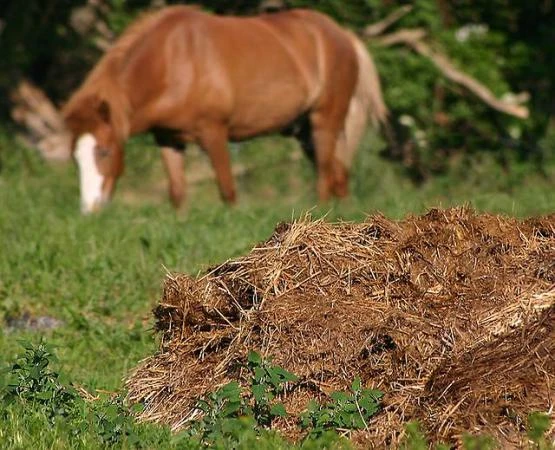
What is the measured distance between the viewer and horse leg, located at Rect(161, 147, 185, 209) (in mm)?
13562

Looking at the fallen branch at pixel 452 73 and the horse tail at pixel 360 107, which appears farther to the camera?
the fallen branch at pixel 452 73

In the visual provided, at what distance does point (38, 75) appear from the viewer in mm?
19125

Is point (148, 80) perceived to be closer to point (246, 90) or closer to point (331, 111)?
point (246, 90)

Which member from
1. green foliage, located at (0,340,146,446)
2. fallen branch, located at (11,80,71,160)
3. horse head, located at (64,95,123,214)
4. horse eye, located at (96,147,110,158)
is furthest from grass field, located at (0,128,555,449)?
fallen branch, located at (11,80,71,160)

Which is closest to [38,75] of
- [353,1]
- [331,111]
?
[353,1]

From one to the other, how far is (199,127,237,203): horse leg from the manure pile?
7.25 m

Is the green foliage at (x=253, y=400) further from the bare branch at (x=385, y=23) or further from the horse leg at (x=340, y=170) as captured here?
the bare branch at (x=385, y=23)

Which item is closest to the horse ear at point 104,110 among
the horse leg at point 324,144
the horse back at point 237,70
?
the horse back at point 237,70

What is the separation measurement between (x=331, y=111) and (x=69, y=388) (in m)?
9.31

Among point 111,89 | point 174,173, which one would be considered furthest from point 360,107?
point 111,89

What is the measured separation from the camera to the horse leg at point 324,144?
1473cm

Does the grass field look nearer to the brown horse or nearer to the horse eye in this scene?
the horse eye

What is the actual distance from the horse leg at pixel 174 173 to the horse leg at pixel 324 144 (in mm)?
1769

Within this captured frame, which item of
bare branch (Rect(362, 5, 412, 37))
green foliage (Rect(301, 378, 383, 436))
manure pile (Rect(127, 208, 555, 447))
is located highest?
green foliage (Rect(301, 378, 383, 436))
